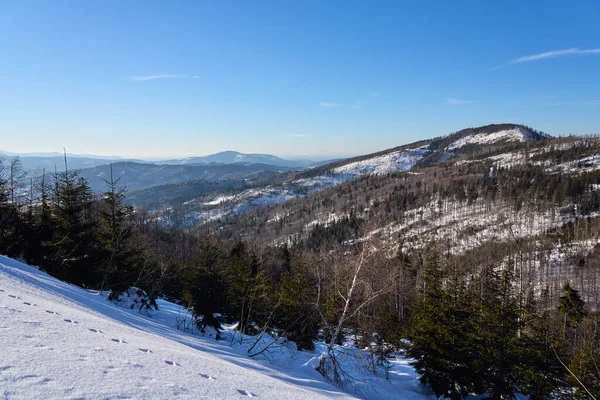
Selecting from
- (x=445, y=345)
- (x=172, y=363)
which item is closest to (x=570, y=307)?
(x=445, y=345)

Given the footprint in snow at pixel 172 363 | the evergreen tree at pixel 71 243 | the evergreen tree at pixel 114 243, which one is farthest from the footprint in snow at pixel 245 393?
the evergreen tree at pixel 71 243

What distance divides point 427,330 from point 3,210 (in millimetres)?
30134

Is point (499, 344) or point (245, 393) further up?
point (245, 393)

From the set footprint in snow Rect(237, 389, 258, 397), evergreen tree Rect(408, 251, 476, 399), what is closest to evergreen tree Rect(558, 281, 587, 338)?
evergreen tree Rect(408, 251, 476, 399)

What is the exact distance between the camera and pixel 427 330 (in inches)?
816

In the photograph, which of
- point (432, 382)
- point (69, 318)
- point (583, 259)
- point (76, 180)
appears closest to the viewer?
point (69, 318)

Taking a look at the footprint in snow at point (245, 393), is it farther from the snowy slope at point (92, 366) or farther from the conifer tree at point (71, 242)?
the conifer tree at point (71, 242)

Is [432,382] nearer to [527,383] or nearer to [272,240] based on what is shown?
[527,383]

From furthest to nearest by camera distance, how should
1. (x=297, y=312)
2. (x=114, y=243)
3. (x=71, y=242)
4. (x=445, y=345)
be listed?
(x=297, y=312) < (x=114, y=243) < (x=71, y=242) < (x=445, y=345)

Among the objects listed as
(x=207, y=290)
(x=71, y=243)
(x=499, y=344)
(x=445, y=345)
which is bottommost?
(x=445, y=345)

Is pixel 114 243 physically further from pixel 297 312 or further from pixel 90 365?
pixel 90 365

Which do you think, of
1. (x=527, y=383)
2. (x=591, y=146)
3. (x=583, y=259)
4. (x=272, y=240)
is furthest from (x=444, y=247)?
(x=591, y=146)

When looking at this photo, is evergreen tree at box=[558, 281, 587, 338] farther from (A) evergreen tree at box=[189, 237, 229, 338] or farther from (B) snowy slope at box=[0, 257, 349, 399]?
(B) snowy slope at box=[0, 257, 349, 399]

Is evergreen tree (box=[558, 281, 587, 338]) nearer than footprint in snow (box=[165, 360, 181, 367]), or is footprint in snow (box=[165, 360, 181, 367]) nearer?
footprint in snow (box=[165, 360, 181, 367])
